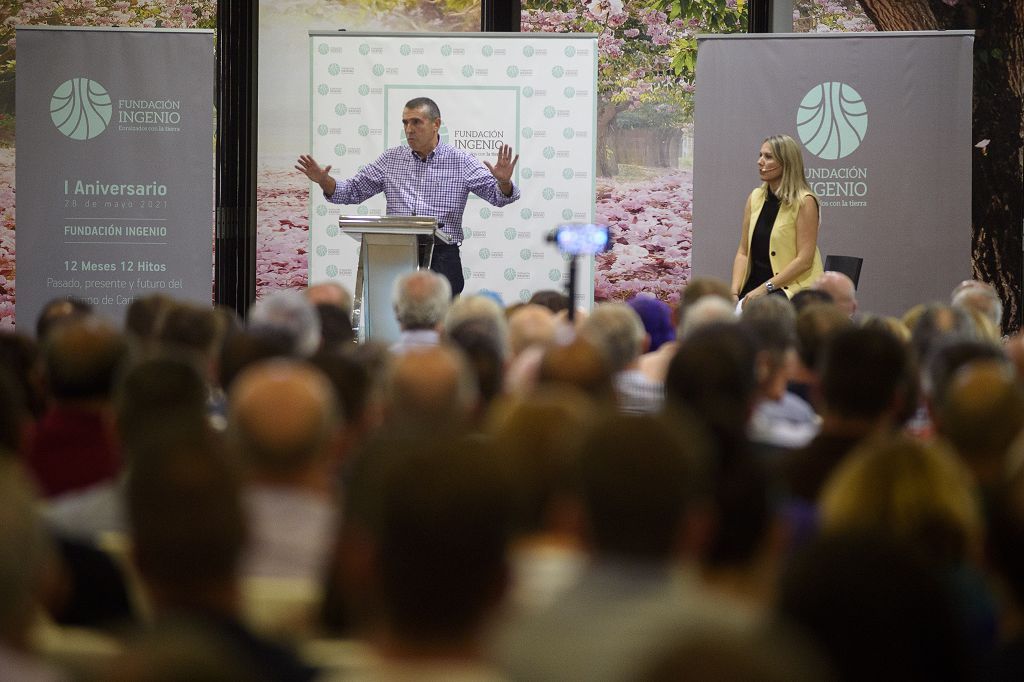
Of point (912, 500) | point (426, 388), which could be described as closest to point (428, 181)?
point (426, 388)

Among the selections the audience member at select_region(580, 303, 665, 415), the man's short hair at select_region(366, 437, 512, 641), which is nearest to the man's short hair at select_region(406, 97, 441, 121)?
the audience member at select_region(580, 303, 665, 415)

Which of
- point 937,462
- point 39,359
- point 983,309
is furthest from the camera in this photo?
point 983,309

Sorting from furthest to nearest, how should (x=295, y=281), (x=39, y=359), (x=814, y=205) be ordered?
(x=295, y=281) < (x=814, y=205) < (x=39, y=359)

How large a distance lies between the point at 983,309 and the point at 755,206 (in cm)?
253

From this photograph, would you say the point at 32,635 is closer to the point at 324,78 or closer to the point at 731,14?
the point at 324,78

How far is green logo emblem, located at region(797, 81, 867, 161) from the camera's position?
8492mm

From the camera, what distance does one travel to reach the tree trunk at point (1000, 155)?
9586mm

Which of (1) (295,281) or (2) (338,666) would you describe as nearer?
(2) (338,666)

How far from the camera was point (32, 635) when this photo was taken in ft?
5.47

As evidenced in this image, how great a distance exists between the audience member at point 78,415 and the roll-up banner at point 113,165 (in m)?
5.29

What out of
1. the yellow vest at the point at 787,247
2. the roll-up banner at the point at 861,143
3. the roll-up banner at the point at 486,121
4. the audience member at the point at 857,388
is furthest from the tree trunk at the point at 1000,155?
the audience member at the point at 857,388

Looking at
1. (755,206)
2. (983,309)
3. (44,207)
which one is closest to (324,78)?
(44,207)

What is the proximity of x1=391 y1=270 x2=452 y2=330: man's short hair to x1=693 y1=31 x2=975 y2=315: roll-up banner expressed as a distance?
349cm

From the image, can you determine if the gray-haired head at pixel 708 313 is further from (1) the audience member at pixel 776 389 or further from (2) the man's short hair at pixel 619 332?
(2) the man's short hair at pixel 619 332
